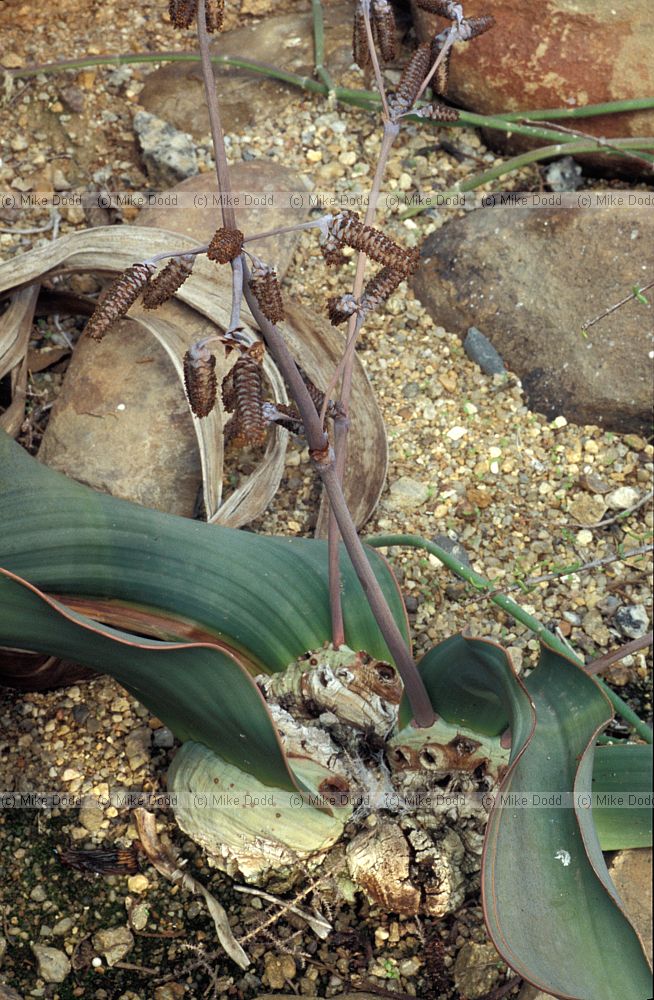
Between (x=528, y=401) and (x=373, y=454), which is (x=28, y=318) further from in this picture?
(x=528, y=401)

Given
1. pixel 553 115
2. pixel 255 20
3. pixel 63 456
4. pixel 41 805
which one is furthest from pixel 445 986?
pixel 255 20

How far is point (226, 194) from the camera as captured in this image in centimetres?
90

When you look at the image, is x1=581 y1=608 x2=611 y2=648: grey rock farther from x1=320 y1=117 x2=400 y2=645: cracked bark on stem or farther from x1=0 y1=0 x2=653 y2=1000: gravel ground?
x1=320 y1=117 x2=400 y2=645: cracked bark on stem

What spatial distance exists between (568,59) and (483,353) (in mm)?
609

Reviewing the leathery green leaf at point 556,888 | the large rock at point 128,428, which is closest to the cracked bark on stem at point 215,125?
the leathery green leaf at point 556,888

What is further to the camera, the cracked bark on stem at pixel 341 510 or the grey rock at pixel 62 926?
the grey rock at pixel 62 926

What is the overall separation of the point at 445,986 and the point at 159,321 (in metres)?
1.00

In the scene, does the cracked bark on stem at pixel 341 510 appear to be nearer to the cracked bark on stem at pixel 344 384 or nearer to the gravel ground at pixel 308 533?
the cracked bark on stem at pixel 344 384

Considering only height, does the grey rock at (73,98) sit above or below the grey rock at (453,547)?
above

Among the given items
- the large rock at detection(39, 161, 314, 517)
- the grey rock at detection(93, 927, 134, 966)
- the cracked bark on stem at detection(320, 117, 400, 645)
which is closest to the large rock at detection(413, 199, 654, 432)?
the large rock at detection(39, 161, 314, 517)

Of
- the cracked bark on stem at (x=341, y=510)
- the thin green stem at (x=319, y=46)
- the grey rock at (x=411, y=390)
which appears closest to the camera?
the cracked bark on stem at (x=341, y=510)

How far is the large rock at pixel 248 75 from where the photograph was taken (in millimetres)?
2029

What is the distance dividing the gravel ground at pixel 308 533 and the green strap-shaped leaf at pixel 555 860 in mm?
372

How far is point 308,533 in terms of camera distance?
156 centimetres
